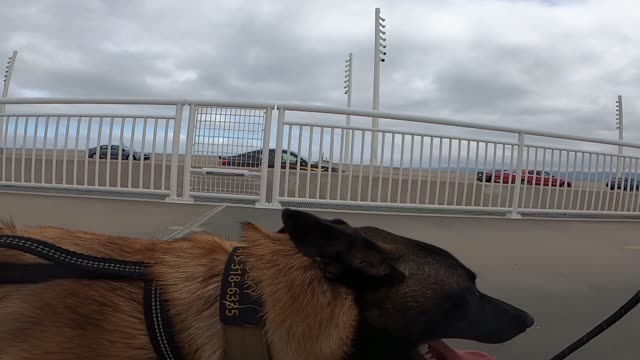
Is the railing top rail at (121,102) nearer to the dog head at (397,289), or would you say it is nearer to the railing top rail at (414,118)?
the railing top rail at (414,118)

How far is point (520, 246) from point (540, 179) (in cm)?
241

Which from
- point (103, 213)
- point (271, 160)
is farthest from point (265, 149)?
point (103, 213)

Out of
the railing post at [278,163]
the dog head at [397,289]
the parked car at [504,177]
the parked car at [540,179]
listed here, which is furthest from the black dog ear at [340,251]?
the parked car at [540,179]

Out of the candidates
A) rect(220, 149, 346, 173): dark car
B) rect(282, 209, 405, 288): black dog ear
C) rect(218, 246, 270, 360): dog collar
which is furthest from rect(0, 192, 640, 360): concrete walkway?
rect(218, 246, 270, 360): dog collar

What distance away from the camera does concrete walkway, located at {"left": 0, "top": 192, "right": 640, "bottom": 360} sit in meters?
2.72

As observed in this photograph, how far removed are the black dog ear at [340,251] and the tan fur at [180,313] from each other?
0.19ft

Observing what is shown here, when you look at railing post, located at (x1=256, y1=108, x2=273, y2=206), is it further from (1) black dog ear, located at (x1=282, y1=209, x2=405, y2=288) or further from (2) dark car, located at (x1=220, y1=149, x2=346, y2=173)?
(1) black dog ear, located at (x1=282, y1=209, x2=405, y2=288)

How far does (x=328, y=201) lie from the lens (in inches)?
245

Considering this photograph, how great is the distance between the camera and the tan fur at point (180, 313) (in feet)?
4.34

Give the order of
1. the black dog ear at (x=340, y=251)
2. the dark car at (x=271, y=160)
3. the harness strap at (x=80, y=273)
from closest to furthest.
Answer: the black dog ear at (x=340, y=251) < the harness strap at (x=80, y=273) < the dark car at (x=271, y=160)

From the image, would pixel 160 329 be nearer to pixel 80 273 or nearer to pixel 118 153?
pixel 80 273

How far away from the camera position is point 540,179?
6.77 metres

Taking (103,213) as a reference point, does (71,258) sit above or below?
above

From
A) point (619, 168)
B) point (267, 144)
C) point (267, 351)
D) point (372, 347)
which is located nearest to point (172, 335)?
point (267, 351)
